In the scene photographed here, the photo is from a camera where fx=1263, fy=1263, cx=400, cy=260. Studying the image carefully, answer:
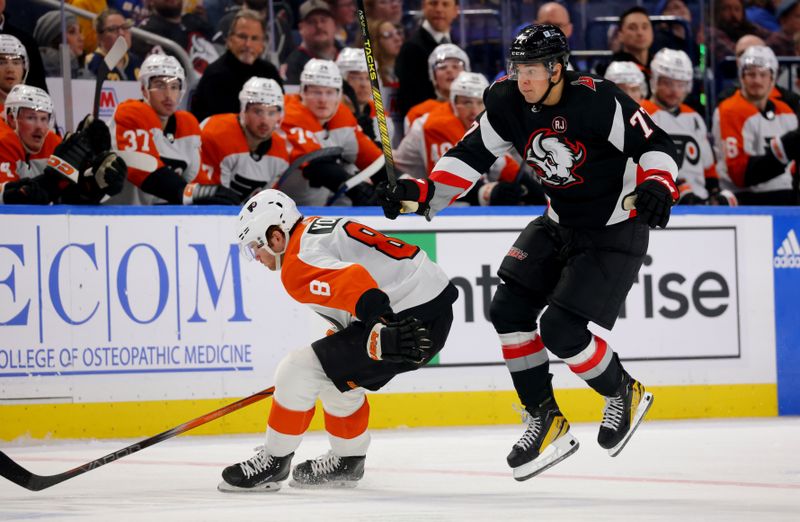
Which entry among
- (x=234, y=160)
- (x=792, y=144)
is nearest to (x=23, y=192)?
(x=234, y=160)

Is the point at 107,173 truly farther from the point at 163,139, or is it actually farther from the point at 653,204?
the point at 653,204

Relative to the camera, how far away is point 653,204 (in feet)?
13.8

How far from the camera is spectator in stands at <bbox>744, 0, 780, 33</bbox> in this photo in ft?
30.7

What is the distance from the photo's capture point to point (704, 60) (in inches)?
350

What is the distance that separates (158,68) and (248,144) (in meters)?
0.65

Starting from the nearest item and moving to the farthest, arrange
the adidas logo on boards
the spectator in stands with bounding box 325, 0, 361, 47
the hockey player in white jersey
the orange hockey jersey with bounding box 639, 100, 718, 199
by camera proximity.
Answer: the hockey player in white jersey
the adidas logo on boards
the orange hockey jersey with bounding box 639, 100, 718, 199
the spectator in stands with bounding box 325, 0, 361, 47

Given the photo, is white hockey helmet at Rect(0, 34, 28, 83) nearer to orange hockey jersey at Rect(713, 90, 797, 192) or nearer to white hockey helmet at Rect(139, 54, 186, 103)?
white hockey helmet at Rect(139, 54, 186, 103)

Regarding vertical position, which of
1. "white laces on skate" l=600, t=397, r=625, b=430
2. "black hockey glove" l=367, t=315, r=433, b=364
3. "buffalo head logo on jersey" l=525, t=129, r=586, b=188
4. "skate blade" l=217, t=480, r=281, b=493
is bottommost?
"skate blade" l=217, t=480, r=281, b=493

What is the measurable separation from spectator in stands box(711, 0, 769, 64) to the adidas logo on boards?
2.28 metres

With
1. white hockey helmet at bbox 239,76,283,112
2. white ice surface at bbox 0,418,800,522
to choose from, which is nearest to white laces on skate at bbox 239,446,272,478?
white ice surface at bbox 0,418,800,522

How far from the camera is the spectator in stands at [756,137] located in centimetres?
783

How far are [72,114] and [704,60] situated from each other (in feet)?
14.6

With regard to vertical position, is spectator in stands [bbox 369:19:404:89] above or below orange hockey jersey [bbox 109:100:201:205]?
above

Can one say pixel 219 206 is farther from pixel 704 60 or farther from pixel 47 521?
pixel 704 60
